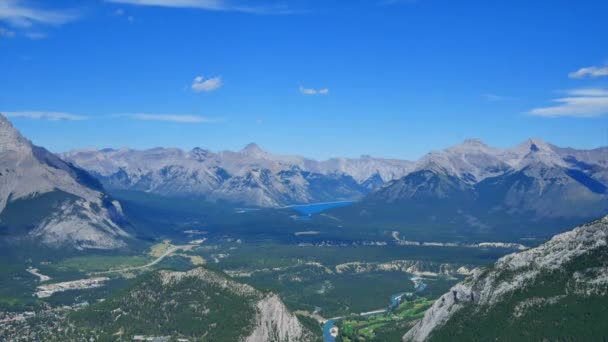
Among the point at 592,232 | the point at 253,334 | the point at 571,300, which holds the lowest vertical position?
the point at 253,334

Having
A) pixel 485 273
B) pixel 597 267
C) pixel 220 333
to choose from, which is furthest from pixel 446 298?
pixel 220 333

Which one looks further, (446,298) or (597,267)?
(446,298)

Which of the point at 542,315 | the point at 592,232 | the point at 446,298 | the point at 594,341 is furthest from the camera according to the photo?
the point at 446,298

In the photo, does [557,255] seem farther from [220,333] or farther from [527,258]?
[220,333]

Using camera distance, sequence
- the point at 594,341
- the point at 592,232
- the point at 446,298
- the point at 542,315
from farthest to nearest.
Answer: the point at 446,298 → the point at 592,232 → the point at 542,315 → the point at 594,341

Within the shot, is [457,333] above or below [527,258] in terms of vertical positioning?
below

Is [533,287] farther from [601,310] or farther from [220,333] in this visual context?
[220,333]

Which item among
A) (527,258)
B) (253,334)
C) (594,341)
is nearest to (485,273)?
(527,258)
